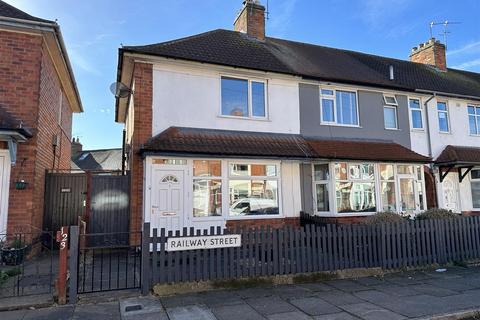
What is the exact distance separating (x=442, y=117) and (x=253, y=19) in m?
9.41

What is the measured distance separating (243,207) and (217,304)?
5.44 meters

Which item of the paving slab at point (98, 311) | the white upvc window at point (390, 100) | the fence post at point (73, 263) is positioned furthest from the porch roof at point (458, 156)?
the fence post at point (73, 263)

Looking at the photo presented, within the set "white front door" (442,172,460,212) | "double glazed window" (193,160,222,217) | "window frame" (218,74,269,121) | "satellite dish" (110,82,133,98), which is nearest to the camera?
"double glazed window" (193,160,222,217)

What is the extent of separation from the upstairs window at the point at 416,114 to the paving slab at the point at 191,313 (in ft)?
41.6

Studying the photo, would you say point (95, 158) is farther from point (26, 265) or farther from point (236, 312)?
point (236, 312)

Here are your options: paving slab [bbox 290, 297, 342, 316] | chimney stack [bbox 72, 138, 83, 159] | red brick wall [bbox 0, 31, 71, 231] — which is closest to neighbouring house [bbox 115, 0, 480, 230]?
red brick wall [bbox 0, 31, 71, 231]

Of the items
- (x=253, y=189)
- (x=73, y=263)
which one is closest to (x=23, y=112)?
(x=73, y=263)

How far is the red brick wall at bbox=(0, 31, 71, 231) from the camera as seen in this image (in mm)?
8719

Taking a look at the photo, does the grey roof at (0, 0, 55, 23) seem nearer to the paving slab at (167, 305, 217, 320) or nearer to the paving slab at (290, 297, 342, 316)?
the paving slab at (167, 305, 217, 320)

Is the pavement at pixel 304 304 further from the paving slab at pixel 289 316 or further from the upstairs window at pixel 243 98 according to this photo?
the upstairs window at pixel 243 98

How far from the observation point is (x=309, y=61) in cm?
1425

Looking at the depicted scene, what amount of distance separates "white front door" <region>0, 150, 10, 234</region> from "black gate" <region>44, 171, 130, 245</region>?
1932 mm

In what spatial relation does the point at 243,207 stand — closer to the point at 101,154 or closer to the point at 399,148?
the point at 399,148

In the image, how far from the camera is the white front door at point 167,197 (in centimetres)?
983
